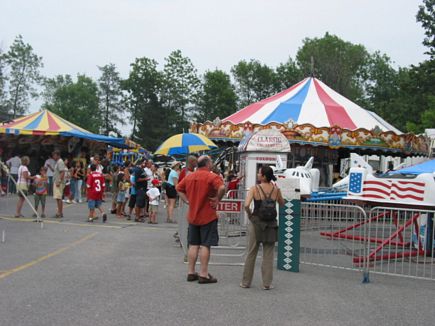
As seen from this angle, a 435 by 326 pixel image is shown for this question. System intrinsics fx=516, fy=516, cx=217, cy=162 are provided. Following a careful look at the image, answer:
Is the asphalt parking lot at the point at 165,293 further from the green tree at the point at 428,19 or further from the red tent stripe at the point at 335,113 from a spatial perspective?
the green tree at the point at 428,19

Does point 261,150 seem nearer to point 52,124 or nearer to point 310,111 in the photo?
point 310,111

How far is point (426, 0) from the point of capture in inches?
1619

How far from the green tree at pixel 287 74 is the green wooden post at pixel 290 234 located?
61.9m

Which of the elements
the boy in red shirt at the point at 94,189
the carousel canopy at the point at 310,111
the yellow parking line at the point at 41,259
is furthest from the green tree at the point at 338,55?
the yellow parking line at the point at 41,259

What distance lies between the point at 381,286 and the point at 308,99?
17.6 metres

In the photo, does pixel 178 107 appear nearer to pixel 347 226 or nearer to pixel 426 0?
pixel 426 0

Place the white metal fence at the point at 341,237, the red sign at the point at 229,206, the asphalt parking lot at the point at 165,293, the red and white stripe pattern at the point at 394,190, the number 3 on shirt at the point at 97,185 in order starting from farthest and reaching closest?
1. the number 3 on shirt at the point at 97,185
2. the red sign at the point at 229,206
3. the red and white stripe pattern at the point at 394,190
4. the white metal fence at the point at 341,237
5. the asphalt parking lot at the point at 165,293

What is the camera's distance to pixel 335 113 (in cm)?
2333

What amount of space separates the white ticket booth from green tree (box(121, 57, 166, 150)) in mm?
53053

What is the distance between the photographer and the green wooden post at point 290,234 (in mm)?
8195

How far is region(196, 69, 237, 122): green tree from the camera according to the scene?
232ft

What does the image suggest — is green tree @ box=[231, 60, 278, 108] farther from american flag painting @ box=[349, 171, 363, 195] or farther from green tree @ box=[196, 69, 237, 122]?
american flag painting @ box=[349, 171, 363, 195]

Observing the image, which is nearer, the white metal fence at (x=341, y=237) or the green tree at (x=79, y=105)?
the white metal fence at (x=341, y=237)

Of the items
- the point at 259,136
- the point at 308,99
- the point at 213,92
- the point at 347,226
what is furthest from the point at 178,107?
the point at 347,226
